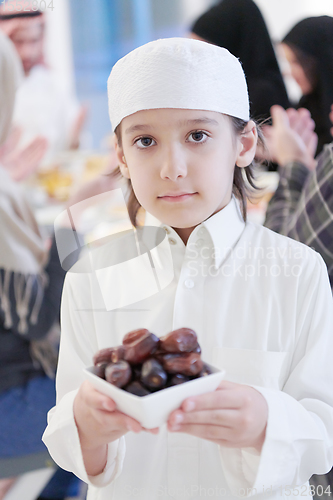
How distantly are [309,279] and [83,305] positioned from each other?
0.23 metres

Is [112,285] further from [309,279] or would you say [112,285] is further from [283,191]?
[283,191]

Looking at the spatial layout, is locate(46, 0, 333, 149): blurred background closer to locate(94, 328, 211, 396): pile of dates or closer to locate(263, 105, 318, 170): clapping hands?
locate(263, 105, 318, 170): clapping hands

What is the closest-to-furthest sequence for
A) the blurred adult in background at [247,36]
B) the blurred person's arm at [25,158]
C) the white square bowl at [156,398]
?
the white square bowl at [156,398] → the blurred adult in background at [247,36] → the blurred person's arm at [25,158]

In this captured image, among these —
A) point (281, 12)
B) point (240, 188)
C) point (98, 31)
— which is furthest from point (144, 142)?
point (98, 31)

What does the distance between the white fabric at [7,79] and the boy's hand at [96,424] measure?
2.54 ft

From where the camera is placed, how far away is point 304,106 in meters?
0.79

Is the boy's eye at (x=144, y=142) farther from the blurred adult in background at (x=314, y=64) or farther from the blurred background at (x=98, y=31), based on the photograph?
the blurred background at (x=98, y=31)

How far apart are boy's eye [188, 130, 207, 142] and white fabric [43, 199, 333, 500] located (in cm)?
9

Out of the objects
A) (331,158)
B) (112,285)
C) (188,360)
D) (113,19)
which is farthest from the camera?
(113,19)

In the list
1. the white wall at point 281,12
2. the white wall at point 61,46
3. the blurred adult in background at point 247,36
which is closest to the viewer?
the blurred adult in background at point 247,36

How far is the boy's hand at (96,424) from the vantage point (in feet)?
1.11

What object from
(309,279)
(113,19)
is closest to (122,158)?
(309,279)

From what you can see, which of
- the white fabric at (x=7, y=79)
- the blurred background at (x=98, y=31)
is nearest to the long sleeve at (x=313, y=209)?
the white fabric at (x=7, y=79)

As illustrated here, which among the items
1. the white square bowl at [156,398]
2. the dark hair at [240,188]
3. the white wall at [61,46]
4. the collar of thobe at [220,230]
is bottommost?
the white square bowl at [156,398]
